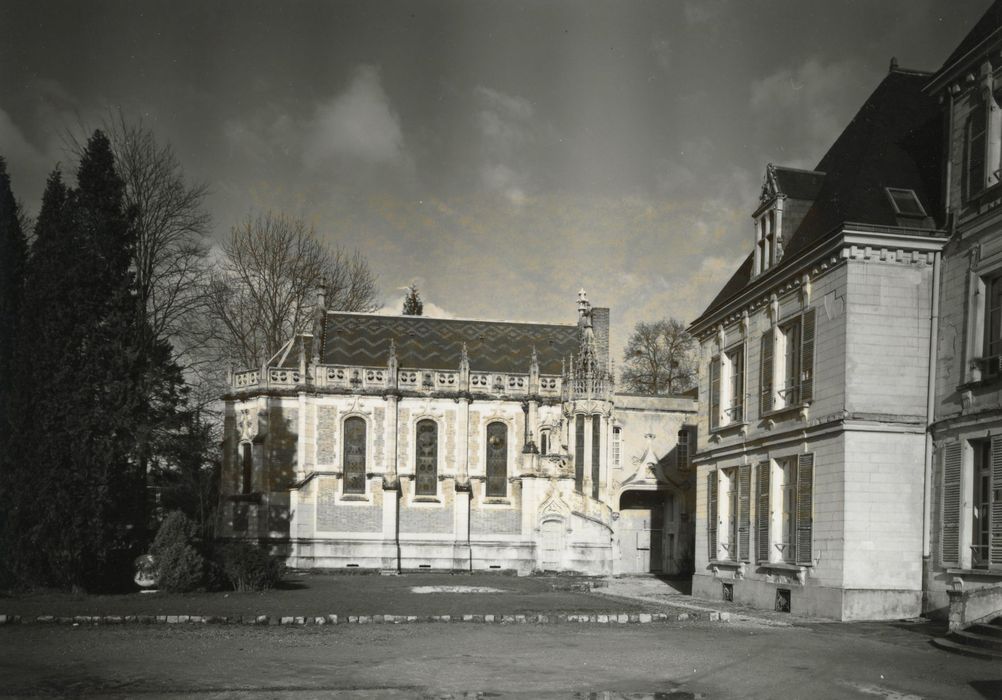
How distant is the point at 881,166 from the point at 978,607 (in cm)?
997

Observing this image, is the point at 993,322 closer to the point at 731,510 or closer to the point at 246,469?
the point at 731,510

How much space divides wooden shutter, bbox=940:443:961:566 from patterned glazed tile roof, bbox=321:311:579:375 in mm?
33831

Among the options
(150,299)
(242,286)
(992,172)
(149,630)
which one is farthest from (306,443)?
(992,172)

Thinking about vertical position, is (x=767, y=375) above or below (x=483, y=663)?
above

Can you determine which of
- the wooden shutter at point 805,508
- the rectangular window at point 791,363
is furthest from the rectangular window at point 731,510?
the wooden shutter at point 805,508

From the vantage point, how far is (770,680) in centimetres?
1162

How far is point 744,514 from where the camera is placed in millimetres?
24141

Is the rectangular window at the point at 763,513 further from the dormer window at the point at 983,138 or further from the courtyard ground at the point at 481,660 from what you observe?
the dormer window at the point at 983,138

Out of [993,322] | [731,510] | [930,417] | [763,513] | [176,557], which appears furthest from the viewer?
[731,510]

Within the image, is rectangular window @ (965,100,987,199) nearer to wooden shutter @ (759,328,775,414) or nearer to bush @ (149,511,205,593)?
wooden shutter @ (759,328,775,414)

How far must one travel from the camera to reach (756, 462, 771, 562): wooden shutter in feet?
74.4

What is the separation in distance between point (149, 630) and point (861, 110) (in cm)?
1997

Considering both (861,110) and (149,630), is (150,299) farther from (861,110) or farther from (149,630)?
(861,110)

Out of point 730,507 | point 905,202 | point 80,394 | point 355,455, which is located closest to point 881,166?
point 905,202
